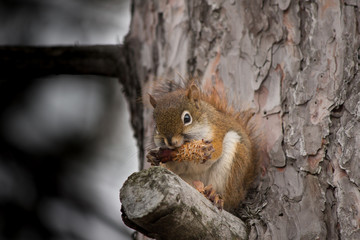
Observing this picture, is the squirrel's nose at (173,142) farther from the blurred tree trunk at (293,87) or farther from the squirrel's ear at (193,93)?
the blurred tree trunk at (293,87)

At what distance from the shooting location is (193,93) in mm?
2324

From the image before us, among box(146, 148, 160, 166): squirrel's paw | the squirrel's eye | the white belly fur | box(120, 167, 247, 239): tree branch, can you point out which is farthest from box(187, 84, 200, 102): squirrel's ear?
box(120, 167, 247, 239): tree branch

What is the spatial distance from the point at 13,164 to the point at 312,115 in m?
2.06

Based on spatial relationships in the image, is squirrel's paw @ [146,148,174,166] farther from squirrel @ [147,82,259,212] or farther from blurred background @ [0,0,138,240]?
blurred background @ [0,0,138,240]

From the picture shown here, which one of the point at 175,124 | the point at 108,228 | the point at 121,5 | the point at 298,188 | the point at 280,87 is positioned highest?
the point at 121,5

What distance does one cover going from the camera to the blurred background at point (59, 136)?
315cm

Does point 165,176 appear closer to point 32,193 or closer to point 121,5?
point 32,193

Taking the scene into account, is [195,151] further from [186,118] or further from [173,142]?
[186,118]

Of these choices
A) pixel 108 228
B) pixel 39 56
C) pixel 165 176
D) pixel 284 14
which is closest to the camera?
pixel 165 176

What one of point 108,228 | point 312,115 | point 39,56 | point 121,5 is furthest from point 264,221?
point 121,5

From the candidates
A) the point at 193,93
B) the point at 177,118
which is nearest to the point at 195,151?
the point at 177,118

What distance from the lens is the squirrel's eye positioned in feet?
7.23

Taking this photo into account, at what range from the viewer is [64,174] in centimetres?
335

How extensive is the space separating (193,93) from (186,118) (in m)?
0.16
